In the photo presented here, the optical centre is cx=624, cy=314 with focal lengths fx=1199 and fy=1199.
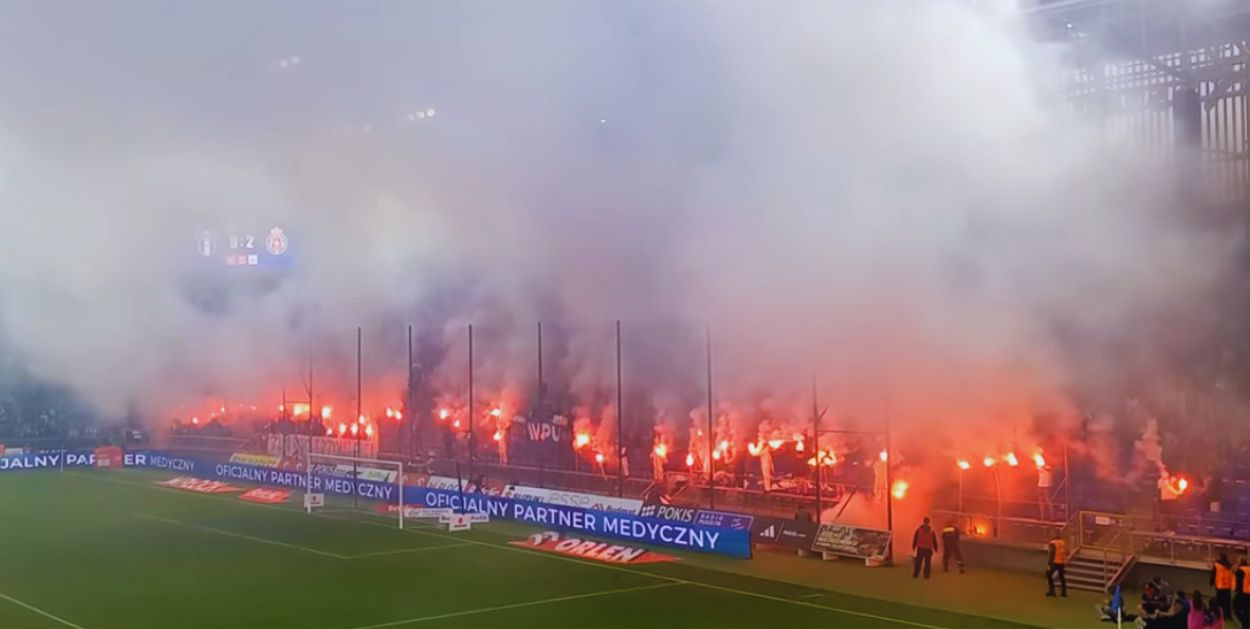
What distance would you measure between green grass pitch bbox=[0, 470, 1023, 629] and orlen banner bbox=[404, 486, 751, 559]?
848mm

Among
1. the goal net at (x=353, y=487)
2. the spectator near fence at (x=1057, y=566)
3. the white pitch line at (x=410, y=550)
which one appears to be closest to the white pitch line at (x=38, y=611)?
the white pitch line at (x=410, y=550)

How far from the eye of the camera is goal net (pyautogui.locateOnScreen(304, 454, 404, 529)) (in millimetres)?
34406

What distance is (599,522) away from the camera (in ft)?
93.0

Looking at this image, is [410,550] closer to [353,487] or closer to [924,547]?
[353,487]

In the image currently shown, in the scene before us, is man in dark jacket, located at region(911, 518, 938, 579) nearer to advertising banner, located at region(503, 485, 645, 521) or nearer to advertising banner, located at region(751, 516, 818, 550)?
advertising banner, located at region(751, 516, 818, 550)

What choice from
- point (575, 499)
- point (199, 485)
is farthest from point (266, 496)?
point (575, 499)

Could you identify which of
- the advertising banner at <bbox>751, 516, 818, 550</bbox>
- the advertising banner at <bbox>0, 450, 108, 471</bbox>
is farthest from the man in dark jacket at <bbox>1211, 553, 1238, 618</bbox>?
the advertising banner at <bbox>0, 450, 108, 471</bbox>

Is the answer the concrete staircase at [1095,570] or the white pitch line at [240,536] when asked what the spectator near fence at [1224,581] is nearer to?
the concrete staircase at [1095,570]

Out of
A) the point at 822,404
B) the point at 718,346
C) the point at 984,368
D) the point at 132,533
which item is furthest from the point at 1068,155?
the point at 132,533

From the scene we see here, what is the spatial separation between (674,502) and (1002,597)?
12.5 metres

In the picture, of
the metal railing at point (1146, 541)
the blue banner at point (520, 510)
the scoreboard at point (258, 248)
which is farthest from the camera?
the scoreboard at point (258, 248)

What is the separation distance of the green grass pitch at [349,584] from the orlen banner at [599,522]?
0.85 m

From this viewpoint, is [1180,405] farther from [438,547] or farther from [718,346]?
[438,547]

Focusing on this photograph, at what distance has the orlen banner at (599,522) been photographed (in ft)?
84.6
